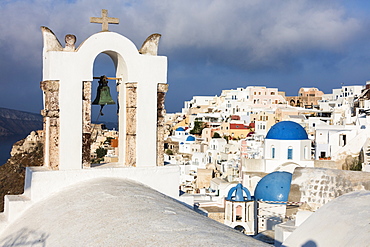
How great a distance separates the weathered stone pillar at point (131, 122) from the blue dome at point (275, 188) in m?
11.5

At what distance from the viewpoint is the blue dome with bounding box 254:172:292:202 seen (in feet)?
54.5

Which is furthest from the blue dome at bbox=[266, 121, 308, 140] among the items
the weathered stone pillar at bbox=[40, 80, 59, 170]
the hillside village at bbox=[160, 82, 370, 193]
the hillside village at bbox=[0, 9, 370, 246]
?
the weathered stone pillar at bbox=[40, 80, 59, 170]

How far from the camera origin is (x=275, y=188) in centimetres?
1680

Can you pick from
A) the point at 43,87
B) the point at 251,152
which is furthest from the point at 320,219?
the point at 251,152

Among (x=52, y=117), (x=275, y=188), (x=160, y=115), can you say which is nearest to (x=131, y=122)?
(x=160, y=115)

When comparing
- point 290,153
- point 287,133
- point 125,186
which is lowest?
point 290,153

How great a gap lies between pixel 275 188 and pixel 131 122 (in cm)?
1178

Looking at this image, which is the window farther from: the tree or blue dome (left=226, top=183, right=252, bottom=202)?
the tree

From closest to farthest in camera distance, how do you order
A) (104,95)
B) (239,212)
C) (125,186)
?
(125,186) < (104,95) < (239,212)

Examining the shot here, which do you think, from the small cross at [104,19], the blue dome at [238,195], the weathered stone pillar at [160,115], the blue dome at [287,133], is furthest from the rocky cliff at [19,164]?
the blue dome at [287,133]

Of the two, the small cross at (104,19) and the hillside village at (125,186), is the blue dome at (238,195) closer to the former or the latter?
the hillside village at (125,186)

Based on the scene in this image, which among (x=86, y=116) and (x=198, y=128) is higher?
(x=198, y=128)

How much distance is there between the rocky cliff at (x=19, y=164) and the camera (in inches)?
595

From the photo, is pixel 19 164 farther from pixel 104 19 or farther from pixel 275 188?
pixel 104 19
